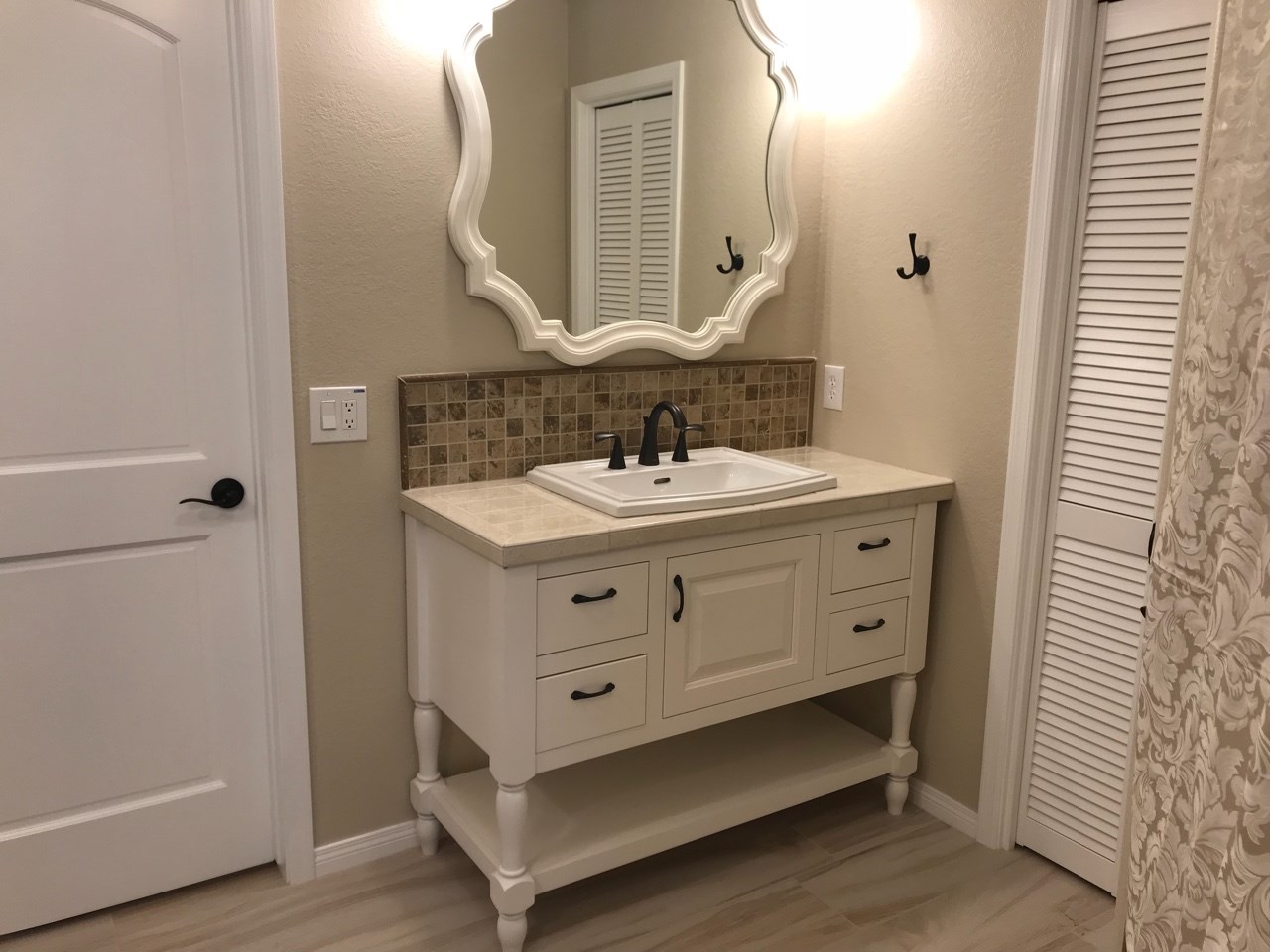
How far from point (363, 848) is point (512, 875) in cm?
52

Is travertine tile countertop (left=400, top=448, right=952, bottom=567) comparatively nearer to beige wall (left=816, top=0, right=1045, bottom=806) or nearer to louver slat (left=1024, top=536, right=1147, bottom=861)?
beige wall (left=816, top=0, right=1045, bottom=806)

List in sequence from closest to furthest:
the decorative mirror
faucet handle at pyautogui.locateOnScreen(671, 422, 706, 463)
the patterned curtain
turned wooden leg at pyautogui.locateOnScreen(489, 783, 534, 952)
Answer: the patterned curtain, turned wooden leg at pyautogui.locateOnScreen(489, 783, 534, 952), the decorative mirror, faucet handle at pyautogui.locateOnScreen(671, 422, 706, 463)

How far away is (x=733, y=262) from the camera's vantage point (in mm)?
2695

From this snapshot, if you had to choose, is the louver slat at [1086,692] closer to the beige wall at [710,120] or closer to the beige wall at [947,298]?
the beige wall at [947,298]

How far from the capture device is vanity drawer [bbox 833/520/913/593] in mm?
2404

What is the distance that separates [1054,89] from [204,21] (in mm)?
1710

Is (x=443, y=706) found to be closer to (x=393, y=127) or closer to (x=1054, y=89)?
(x=393, y=127)

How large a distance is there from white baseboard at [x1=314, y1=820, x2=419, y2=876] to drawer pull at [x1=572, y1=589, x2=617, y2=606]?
86 cm

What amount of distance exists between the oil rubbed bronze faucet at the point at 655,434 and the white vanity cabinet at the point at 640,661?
1.04 ft

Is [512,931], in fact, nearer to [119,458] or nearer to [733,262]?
[119,458]

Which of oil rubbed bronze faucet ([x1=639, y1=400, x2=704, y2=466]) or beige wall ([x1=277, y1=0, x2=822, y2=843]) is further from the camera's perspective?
oil rubbed bronze faucet ([x1=639, y1=400, x2=704, y2=466])

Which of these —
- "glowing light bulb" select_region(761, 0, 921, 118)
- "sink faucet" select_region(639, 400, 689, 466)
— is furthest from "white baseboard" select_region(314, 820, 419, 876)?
"glowing light bulb" select_region(761, 0, 921, 118)

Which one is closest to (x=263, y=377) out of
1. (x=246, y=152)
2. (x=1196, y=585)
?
(x=246, y=152)

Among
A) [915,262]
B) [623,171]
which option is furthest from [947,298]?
[623,171]
